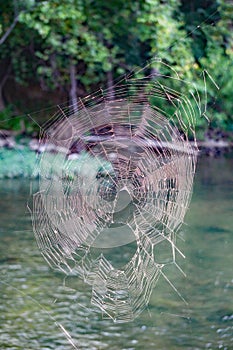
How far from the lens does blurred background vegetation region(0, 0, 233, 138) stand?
10.1m

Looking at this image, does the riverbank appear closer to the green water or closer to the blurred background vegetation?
the blurred background vegetation

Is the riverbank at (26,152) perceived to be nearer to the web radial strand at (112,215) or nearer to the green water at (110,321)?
the web radial strand at (112,215)

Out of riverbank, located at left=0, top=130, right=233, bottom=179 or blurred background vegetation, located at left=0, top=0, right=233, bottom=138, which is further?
blurred background vegetation, located at left=0, top=0, right=233, bottom=138

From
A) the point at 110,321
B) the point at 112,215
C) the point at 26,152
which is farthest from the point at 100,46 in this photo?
the point at 110,321

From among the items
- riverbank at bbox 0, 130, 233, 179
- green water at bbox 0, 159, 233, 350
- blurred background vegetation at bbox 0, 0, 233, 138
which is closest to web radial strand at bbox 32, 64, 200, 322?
green water at bbox 0, 159, 233, 350

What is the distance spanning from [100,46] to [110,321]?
22.4ft

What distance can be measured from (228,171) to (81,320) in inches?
238

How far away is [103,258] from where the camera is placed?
595 centimetres

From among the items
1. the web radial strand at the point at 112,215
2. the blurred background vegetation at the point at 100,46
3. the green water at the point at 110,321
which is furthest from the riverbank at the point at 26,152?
the green water at the point at 110,321

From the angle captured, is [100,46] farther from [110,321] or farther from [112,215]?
[110,321]

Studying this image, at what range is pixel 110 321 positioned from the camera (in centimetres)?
447

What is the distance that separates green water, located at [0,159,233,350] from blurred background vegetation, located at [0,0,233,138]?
12.3ft

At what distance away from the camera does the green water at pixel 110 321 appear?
4.16 m

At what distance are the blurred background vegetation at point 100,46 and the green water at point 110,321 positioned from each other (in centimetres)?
376
